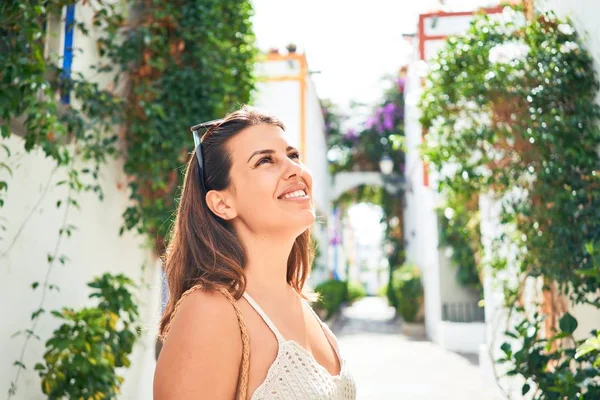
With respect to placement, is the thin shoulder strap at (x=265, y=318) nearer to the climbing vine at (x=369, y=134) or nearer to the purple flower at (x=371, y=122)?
the climbing vine at (x=369, y=134)

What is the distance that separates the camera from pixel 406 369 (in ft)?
29.3

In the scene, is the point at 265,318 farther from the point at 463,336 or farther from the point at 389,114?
the point at 389,114

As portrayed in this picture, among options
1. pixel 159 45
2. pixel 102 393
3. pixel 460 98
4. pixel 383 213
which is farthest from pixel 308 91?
pixel 102 393

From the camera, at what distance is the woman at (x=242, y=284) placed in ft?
4.42

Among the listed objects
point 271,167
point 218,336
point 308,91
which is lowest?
point 218,336

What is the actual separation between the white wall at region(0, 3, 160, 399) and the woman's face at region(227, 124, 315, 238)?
206cm

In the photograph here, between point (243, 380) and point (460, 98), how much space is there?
3.44 m

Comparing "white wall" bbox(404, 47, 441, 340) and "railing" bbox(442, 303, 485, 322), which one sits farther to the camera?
"white wall" bbox(404, 47, 441, 340)

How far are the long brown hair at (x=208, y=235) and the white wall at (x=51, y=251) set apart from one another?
1.93m

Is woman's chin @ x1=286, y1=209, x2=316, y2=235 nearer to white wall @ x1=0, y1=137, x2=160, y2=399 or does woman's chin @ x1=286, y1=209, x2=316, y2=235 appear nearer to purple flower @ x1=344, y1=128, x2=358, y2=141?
white wall @ x1=0, y1=137, x2=160, y2=399

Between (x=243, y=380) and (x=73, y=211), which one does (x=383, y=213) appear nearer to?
(x=73, y=211)

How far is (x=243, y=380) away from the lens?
4.53ft

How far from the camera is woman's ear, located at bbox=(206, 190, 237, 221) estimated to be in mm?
1645

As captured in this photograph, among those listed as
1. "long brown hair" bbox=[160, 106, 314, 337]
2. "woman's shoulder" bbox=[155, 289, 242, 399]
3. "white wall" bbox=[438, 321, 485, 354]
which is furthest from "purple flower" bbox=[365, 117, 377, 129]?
"woman's shoulder" bbox=[155, 289, 242, 399]
